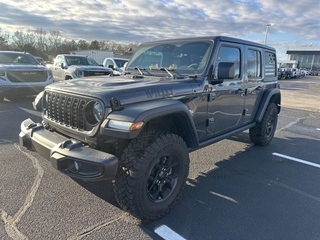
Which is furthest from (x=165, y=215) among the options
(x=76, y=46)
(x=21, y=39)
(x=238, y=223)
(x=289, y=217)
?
(x=21, y=39)

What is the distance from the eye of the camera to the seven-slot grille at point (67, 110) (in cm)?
260

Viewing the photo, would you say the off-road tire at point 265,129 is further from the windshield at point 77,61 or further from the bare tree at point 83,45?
the bare tree at point 83,45

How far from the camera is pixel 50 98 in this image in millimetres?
3088

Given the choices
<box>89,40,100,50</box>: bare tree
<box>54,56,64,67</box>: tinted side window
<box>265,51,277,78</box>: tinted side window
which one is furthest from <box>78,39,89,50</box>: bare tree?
<box>265,51,277,78</box>: tinted side window

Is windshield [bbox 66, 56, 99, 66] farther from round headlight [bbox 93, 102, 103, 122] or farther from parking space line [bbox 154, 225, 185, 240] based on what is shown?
parking space line [bbox 154, 225, 185, 240]

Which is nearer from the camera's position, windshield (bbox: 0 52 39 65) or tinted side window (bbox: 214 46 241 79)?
tinted side window (bbox: 214 46 241 79)

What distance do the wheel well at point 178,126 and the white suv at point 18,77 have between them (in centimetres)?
722

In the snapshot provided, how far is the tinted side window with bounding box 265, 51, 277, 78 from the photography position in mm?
5002

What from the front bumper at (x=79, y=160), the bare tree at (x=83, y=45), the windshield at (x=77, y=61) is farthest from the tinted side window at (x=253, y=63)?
the bare tree at (x=83, y=45)

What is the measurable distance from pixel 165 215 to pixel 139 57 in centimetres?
263

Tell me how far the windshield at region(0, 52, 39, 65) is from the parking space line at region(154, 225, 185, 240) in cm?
905

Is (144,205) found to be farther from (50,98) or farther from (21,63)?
(21,63)

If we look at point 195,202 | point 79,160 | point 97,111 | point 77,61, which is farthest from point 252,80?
point 77,61

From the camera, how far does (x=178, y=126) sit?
119 inches
